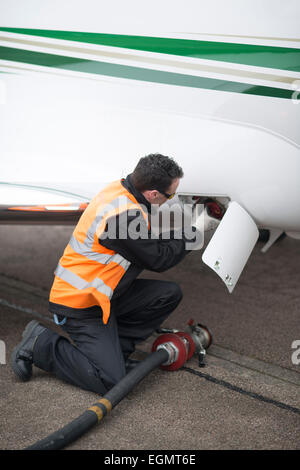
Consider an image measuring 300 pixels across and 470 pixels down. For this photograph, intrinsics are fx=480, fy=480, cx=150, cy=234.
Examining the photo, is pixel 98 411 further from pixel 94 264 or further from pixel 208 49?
pixel 208 49

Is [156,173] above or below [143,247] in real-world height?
above

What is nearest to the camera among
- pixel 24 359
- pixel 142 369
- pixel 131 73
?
pixel 142 369

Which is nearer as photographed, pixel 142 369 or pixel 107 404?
pixel 107 404

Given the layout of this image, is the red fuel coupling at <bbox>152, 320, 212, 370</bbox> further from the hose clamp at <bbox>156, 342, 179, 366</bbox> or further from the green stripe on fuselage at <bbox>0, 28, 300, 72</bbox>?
the green stripe on fuselage at <bbox>0, 28, 300, 72</bbox>

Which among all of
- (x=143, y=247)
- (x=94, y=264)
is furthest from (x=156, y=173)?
(x=94, y=264)

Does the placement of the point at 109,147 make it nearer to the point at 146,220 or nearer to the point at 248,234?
the point at 146,220

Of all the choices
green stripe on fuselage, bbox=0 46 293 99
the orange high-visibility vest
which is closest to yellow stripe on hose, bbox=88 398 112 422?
the orange high-visibility vest

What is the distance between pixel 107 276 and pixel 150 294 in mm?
338

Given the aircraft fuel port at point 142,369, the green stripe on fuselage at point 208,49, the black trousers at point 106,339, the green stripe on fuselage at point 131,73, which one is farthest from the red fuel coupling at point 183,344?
the green stripe on fuselage at point 208,49

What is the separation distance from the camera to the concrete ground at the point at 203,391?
1.92 m

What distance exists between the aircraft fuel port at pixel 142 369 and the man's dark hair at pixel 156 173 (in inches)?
31.2

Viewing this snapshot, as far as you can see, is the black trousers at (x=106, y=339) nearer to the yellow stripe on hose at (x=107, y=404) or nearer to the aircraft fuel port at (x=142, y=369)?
the aircraft fuel port at (x=142, y=369)

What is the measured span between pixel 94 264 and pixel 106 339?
365mm

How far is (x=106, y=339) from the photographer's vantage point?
229cm
